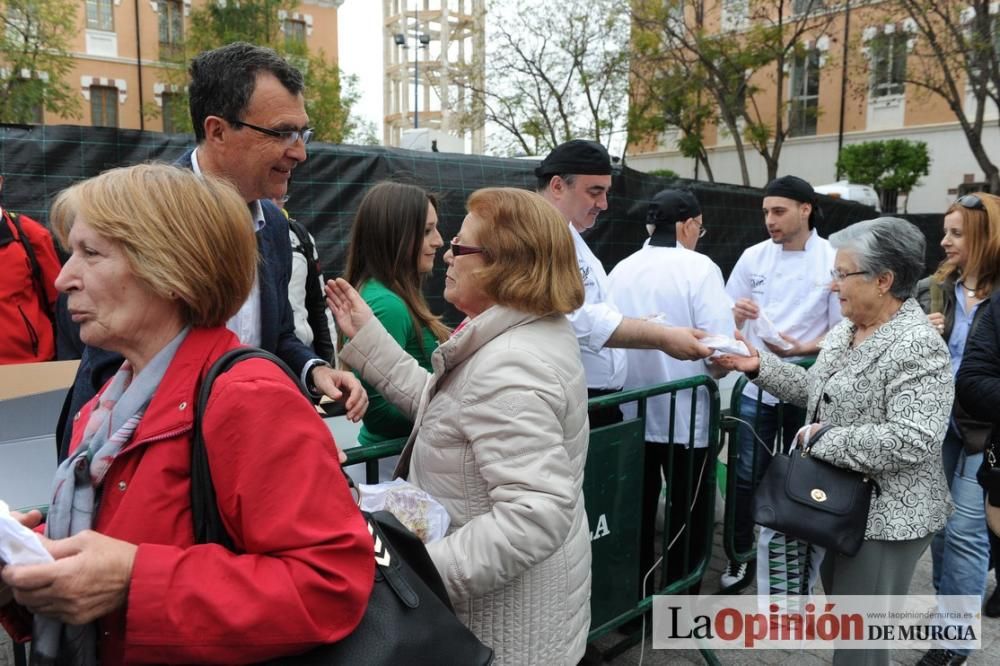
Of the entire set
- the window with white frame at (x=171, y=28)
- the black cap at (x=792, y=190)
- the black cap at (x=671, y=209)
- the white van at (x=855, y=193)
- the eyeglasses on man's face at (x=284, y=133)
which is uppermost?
the window with white frame at (x=171, y=28)

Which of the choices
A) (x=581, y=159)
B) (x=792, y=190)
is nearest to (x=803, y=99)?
(x=792, y=190)

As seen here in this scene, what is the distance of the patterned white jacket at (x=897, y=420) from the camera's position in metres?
2.62

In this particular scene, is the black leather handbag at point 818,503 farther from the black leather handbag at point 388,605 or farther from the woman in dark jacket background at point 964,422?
the black leather handbag at point 388,605

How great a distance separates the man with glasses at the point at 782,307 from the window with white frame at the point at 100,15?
4018cm

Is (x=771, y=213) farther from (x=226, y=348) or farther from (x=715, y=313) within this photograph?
(x=226, y=348)

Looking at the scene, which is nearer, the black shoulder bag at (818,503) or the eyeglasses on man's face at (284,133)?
the eyeglasses on man's face at (284,133)

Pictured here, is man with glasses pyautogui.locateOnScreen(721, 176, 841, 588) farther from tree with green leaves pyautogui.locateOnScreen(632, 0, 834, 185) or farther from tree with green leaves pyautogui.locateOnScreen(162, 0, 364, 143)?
tree with green leaves pyautogui.locateOnScreen(162, 0, 364, 143)

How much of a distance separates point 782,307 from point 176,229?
4.06 m

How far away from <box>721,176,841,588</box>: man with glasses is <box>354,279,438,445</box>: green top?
221 cm

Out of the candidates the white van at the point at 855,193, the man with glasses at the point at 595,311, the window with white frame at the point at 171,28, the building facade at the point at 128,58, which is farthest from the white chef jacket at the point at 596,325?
the window with white frame at the point at 171,28

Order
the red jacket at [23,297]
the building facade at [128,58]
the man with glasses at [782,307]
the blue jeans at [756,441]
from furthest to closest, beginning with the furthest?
1. the building facade at [128,58]
2. the man with glasses at [782,307]
3. the blue jeans at [756,441]
4. the red jacket at [23,297]

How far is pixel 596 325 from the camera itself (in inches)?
124

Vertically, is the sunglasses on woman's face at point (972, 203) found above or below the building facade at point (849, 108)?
below

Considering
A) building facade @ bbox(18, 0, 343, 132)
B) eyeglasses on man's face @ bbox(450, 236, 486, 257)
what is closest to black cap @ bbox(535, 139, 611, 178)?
eyeglasses on man's face @ bbox(450, 236, 486, 257)
